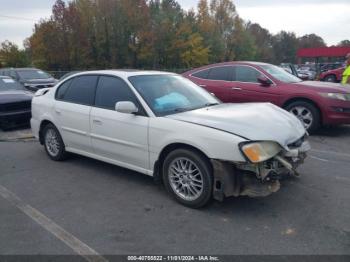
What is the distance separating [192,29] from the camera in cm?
5388

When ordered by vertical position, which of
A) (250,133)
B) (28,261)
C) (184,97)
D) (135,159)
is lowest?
(28,261)

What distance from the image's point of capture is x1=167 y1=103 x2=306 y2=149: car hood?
12.5ft

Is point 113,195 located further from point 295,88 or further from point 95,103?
point 295,88

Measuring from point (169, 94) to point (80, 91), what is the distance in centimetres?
156

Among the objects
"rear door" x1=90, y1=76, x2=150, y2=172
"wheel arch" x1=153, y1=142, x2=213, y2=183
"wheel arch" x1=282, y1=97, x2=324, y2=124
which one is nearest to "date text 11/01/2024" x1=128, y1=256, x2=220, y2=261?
"wheel arch" x1=153, y1=142, x2=213, y2=183

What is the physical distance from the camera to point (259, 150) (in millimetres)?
3678

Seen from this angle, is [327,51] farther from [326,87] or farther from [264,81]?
[264,81]

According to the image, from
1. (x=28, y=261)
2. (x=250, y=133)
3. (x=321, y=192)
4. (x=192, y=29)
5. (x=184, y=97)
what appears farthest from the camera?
(x=192, y=29)

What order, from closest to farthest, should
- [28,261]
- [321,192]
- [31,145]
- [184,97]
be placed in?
[28,261] → [321,192] → [184,97] → [31,145]

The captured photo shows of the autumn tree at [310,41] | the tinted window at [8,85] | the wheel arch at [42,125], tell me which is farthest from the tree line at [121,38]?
the autumn tree at [310,41]

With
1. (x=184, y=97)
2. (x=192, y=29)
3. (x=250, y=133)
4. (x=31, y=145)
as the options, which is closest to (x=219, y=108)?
(x=184, y=97)

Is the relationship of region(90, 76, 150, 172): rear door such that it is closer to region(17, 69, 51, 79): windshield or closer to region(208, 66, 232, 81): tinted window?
region(208, 66, 232, 81): tinted window

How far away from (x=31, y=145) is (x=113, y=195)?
11.6 feet

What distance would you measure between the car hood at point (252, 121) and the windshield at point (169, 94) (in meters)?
0.23
